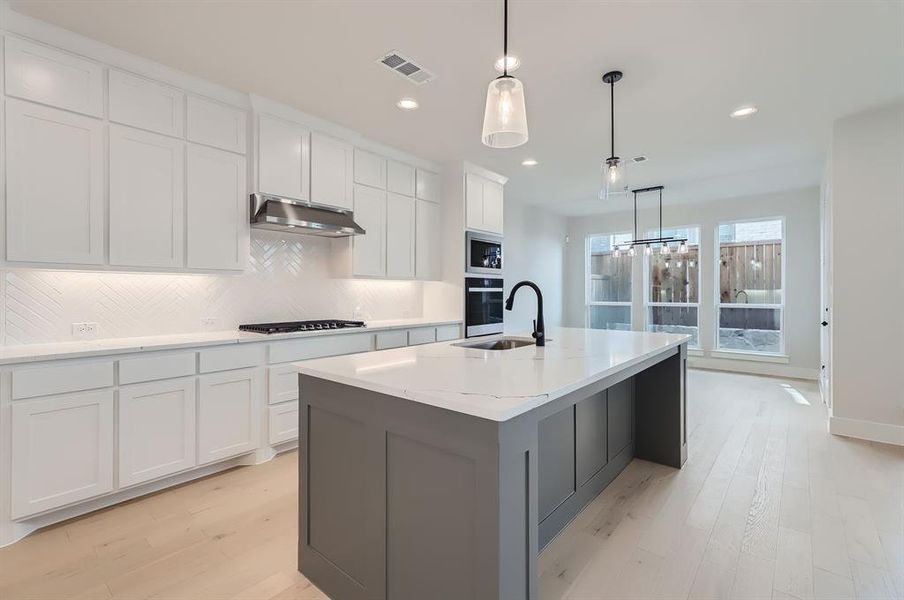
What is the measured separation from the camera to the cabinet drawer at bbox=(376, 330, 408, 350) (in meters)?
3.83

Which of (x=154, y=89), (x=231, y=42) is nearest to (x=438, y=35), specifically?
(x=231, y=42)

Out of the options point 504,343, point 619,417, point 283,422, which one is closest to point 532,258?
point 619,417

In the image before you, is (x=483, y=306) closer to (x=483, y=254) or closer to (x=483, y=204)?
(x=483, y=254)

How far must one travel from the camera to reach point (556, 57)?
8.57ft

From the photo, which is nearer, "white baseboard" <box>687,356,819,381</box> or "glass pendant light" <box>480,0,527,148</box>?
"glass pendant light" <box>480,0,527,148</box>

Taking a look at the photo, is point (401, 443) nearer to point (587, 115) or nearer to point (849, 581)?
point (849, 581)

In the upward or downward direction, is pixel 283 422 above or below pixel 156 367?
below

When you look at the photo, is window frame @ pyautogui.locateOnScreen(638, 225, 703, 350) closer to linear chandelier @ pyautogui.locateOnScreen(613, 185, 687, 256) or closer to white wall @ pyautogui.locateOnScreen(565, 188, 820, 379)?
white wall @ pyautogui.locateOnScreen(565, 188, 820, 379)

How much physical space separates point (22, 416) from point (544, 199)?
20.1 feet

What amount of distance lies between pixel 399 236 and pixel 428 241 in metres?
0.45

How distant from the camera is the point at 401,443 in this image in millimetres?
1430

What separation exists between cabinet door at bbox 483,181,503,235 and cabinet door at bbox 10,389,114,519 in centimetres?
387

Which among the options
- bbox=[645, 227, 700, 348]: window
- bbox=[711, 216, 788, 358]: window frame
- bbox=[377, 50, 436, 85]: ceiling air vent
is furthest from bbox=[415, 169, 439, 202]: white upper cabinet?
bbox=[711, 216, 788, 358]: window frame

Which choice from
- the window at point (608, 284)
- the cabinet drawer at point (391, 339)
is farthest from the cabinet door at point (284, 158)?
the window at point (608, 284)
